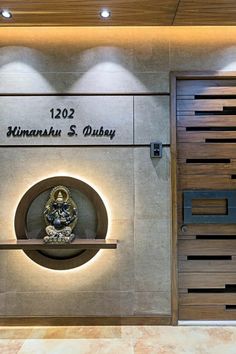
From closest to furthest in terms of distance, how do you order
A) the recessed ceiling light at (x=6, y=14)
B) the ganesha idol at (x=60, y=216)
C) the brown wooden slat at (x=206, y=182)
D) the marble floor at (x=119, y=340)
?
the marble floor at (x=119, y=340) → the recessed ceiling light at (x=6, y=14) → the ganesha idol at (x=60, y=216) → the brown wooden slat at (x=206, y=182)

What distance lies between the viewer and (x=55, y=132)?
355 centimetres

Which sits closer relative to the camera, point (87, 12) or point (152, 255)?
point (87, 12)

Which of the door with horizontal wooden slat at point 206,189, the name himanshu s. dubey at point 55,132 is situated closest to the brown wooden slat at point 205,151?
the door with horizontal wooden slat at point 206,189

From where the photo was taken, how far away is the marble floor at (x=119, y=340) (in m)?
2.93

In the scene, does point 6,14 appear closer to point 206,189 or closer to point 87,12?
point 87,12

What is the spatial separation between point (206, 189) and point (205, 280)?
987mm

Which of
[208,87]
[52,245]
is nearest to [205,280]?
[52,245]

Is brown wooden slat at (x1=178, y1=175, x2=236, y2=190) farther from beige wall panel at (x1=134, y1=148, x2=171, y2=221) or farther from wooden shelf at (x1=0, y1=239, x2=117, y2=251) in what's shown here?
wooden shelf at (x1=0, y1=239, x2=117, y2=251)

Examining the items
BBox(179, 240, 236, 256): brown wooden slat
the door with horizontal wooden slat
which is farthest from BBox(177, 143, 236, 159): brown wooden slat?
BBox(179, 240, 236, 256): brown wooden slat

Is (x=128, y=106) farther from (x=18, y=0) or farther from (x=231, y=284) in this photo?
(x=231, y=284)

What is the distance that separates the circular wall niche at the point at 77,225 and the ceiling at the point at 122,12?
1641 millimetres

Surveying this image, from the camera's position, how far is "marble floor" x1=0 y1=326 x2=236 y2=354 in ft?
9.61

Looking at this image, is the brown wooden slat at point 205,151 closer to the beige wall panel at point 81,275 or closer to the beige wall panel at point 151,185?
the beige wall panel at point 151,185

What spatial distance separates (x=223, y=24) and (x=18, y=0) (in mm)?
2095
